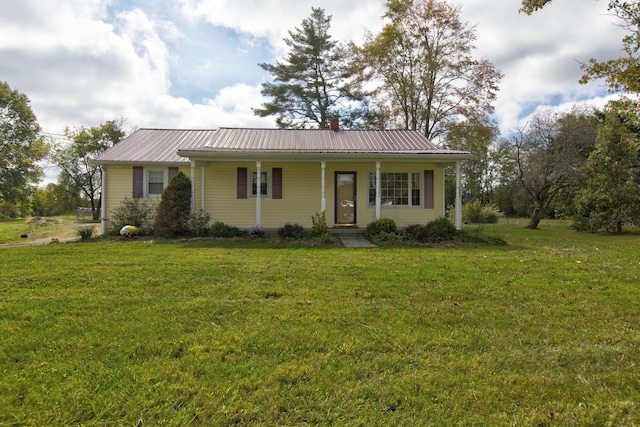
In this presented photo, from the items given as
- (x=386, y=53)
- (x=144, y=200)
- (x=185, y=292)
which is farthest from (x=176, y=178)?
(x=386, y=53)

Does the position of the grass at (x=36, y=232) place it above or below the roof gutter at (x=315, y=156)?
below

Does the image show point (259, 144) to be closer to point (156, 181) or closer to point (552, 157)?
point (156, 181)

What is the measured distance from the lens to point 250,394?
7.40 feet

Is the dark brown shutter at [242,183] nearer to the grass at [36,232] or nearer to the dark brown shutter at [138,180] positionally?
the dark brown shutter at [138,180]

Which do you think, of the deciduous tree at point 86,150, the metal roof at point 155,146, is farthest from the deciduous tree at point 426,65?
the deciduous tree at point 86,150

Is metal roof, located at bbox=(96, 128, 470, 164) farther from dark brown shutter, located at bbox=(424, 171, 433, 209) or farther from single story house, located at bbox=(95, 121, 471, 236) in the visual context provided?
dark brown shutter, located at bbox=(424, 171, 433, 209)

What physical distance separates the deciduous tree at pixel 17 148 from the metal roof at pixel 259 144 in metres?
22.4

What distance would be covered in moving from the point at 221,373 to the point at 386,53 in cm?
2302

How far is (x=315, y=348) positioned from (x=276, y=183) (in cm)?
1053

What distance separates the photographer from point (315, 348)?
293 centimetres

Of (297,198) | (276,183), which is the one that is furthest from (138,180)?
(297,198)

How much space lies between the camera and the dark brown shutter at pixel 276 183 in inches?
515

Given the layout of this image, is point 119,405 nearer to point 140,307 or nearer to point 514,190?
point 140,307

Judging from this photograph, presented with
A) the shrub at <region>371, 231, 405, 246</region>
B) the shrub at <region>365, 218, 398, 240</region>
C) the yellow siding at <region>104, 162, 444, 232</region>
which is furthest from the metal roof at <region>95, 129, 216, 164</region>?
the shrub at <region>371, 231, 405, 246</region>
